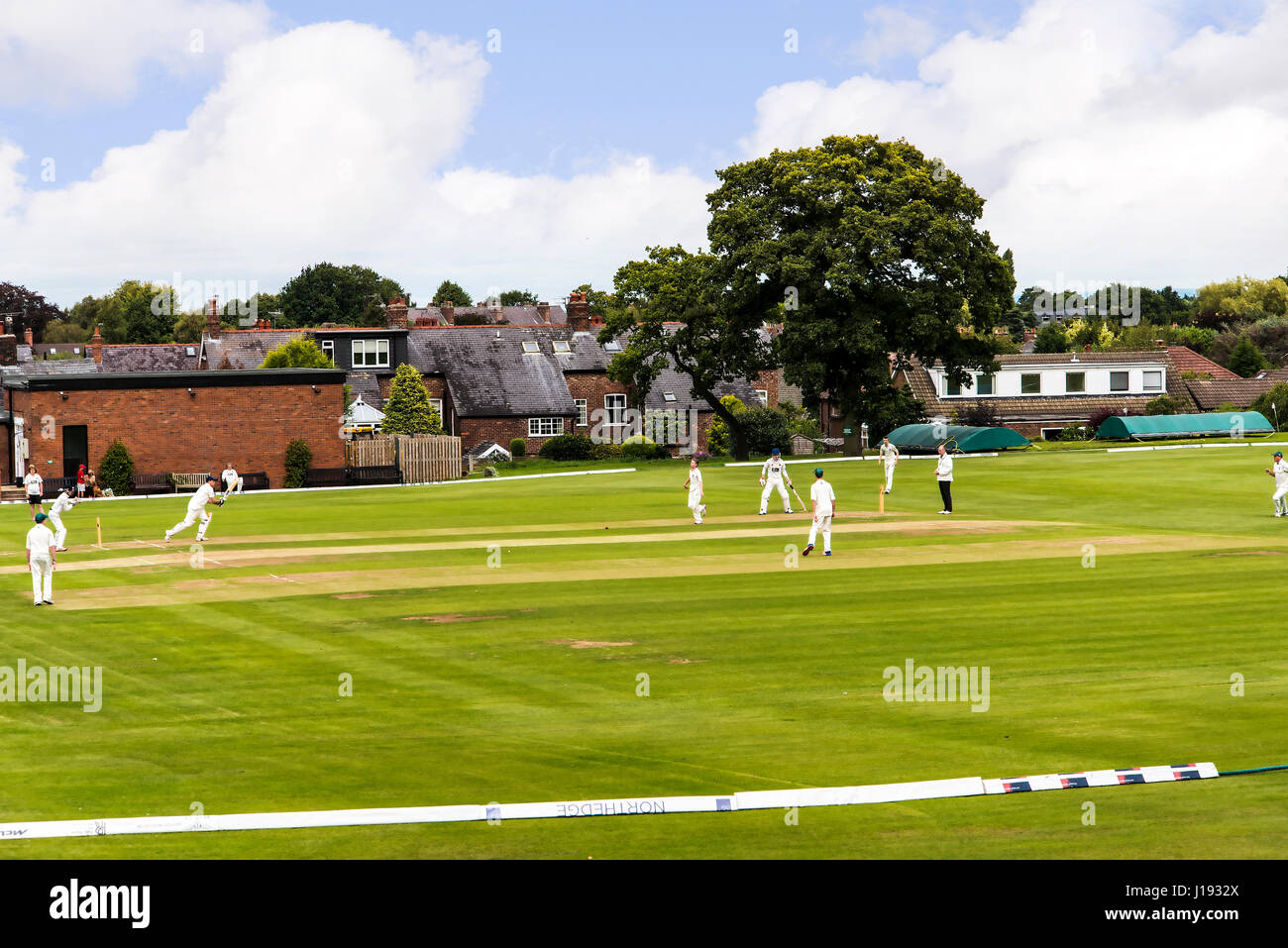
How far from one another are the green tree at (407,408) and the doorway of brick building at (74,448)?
18.5 meters

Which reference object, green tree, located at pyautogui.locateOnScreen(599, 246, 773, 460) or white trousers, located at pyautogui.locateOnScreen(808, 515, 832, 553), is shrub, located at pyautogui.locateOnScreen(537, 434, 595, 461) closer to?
green tree, located at pyautogui.locateOnScreen(599, 246, 773, 460)

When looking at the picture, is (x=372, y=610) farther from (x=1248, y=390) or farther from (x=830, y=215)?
(x=1248, y=390)

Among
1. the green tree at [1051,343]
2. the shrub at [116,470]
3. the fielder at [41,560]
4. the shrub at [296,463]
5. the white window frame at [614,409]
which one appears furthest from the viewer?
the green tree at [1051,343]

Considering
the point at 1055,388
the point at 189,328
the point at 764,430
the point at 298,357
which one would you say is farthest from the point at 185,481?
the point at 189,328

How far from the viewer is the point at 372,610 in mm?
22172

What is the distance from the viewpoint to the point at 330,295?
151625mm

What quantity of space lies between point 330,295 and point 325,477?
96.5 m

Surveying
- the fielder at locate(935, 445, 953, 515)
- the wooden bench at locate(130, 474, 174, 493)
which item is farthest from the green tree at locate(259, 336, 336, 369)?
the fielder at locate(935, 445, 953, 515)

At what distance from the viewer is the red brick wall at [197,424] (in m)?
55.6

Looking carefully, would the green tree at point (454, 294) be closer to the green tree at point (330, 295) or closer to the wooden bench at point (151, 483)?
the green tree at point (330, 295)

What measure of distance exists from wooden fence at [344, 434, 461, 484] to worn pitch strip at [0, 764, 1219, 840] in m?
50.2

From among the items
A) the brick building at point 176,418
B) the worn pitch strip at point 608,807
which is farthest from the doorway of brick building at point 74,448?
the worn pitch strip at point 608,807
